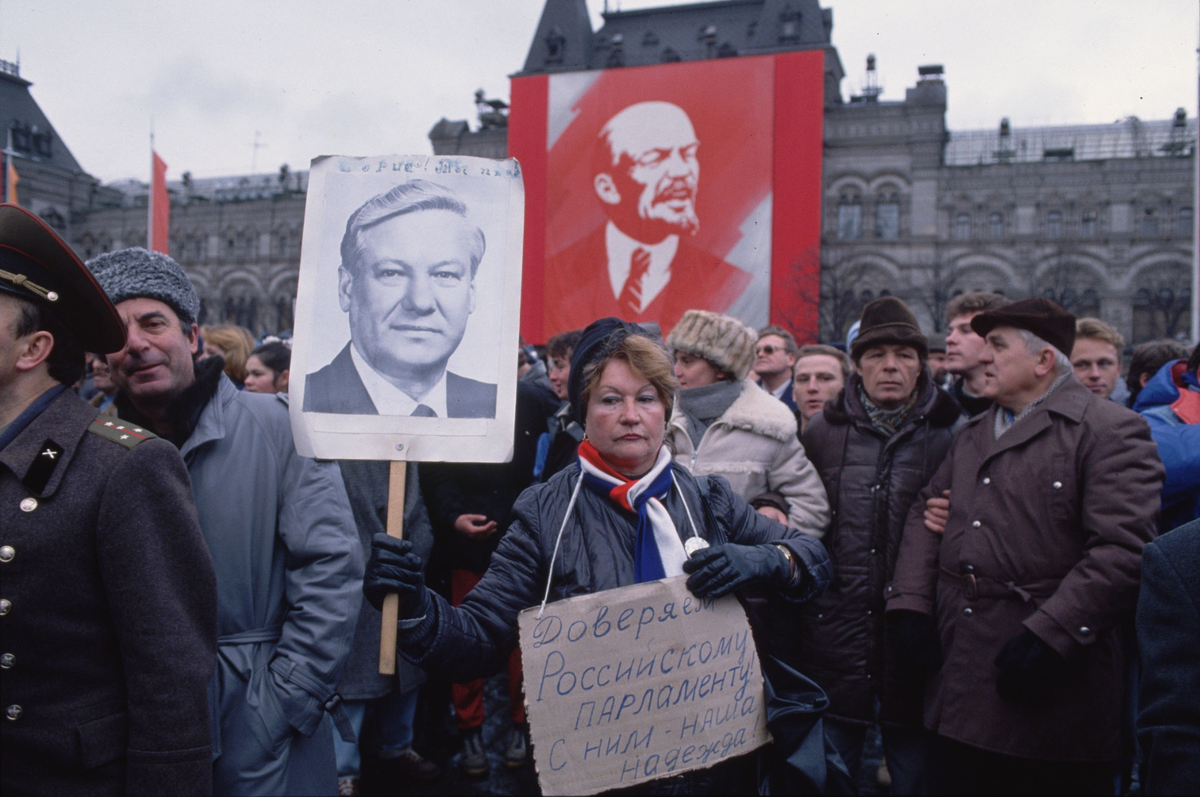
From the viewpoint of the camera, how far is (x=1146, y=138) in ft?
118

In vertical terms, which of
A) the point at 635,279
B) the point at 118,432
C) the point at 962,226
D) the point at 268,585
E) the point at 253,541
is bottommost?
the point at 268,585

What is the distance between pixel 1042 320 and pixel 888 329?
549 mm

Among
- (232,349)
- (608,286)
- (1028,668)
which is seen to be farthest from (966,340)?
(608,286)

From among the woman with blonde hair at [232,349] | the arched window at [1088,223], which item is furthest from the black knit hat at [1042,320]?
the arched window at [1088,223]

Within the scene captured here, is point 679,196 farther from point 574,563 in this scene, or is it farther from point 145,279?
point 574,563

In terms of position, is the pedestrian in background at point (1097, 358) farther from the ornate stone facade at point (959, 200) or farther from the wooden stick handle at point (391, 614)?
the ornate stone facade at point (959, 200)

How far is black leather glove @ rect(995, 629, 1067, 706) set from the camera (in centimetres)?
249

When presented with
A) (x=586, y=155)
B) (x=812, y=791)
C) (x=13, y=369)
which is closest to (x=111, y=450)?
(x=13, y=369)

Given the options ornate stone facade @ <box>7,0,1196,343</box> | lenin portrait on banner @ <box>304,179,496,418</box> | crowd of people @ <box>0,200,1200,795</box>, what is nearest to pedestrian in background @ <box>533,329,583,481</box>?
crowd of people @ <box>0,200,1200,795</box>

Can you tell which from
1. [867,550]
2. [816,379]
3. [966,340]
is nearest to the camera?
[867,550]

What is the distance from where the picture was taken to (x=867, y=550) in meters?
3.16

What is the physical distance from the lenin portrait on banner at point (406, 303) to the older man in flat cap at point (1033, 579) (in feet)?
5.88

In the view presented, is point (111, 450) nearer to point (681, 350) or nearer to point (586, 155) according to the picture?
point (681, 350)

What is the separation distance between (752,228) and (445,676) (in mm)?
22907
